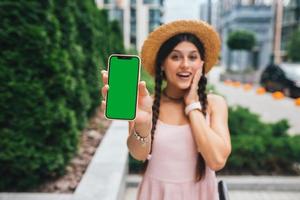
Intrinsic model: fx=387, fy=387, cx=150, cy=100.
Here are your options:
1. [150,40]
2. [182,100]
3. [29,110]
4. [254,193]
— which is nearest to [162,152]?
[182,100]

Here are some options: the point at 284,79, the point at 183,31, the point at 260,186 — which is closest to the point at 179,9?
the point at 183,31

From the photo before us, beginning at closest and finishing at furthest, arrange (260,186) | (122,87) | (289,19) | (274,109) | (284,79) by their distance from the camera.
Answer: (122,87), (260,186), (274,109), (284,79), (289,19)

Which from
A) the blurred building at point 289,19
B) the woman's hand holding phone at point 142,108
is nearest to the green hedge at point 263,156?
the woman's hand holding phone at point 142,108

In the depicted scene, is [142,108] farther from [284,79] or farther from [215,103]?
[284,79]

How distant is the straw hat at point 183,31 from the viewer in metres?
1.88

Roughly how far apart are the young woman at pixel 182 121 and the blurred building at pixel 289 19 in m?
45.5

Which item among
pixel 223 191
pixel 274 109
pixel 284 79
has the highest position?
pixel 223 191

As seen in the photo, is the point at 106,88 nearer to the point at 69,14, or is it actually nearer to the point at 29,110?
the point at 29,110

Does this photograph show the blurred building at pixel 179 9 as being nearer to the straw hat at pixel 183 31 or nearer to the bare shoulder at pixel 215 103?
the straw hat at pixel 183 31

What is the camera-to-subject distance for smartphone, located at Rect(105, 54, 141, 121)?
1.42 meters

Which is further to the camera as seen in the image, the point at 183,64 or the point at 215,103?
the point at 215,103

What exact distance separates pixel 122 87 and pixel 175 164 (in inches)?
24.2

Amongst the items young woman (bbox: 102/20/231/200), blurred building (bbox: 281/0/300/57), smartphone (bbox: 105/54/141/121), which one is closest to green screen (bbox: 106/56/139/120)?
smartphone (bbox: 105/54/141/121)

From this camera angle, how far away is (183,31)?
188cm
